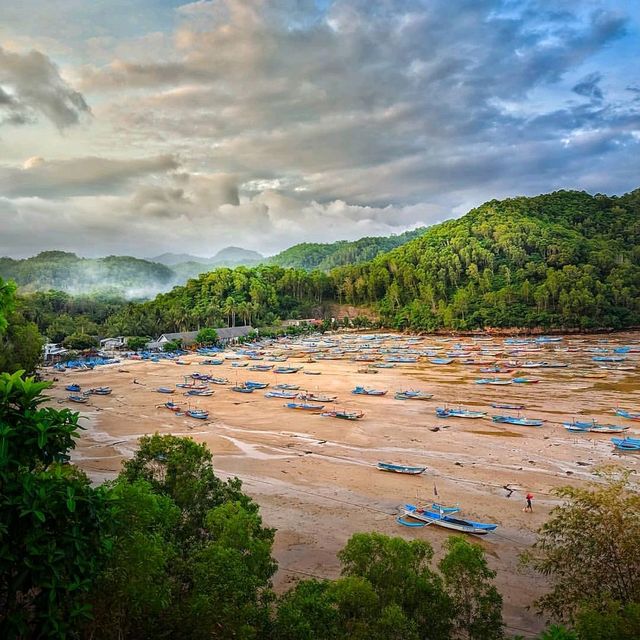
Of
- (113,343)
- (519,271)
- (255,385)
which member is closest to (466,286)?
(519,271)

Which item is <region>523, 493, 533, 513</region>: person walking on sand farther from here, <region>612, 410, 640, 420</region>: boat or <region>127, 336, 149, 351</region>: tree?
<region>127, 336, 149, 351</region>: tree

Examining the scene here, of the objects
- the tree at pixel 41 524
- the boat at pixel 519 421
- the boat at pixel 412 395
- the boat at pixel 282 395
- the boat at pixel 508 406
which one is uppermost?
the tree at pixel 41 524

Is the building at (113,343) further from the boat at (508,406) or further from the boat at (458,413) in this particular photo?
the boat at (508,406)

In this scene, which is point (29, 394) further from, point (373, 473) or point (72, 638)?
point (373, 473)

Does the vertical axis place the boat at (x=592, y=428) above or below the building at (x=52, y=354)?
below

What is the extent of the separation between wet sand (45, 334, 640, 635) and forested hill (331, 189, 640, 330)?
162ft

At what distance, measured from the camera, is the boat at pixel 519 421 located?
33.5 meters

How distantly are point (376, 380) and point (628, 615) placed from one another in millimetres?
45394

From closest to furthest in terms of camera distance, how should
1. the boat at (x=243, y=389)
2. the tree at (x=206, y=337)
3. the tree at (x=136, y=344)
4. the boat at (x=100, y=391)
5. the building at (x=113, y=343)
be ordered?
the boat at (x=243, y=389) → the boat at (x=100, y=391) → the tree at (x=136, y=344) → the tree at (x=206, y=337) → the building at (x=113, y=343)

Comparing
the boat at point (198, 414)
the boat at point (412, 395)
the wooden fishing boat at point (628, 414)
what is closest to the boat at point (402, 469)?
the boat at point (412, 395)

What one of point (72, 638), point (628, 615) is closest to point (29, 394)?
point (72, 638)

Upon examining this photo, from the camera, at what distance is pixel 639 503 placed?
10688mm

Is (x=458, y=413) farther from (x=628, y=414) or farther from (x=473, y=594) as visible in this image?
(x=473, y=594)

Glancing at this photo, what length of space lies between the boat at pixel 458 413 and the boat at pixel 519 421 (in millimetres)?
1371
